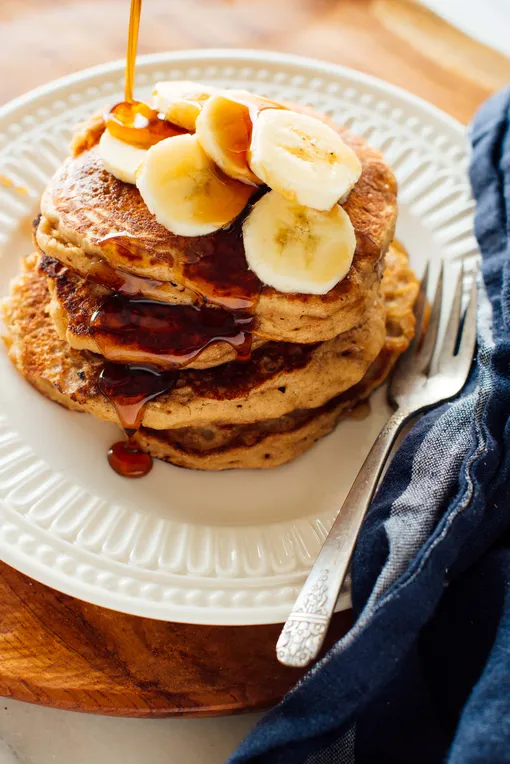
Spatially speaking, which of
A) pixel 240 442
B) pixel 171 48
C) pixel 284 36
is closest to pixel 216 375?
pixel 240 442

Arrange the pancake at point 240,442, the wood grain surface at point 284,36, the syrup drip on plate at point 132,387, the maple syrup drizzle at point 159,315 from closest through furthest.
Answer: the maple syrup drizzle at point 159,315, the syrup drip on plate at point 132,387, the pancake at point 240,442, the wood grain surface at point 284,36

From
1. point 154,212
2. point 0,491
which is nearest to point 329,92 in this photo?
point 154,212

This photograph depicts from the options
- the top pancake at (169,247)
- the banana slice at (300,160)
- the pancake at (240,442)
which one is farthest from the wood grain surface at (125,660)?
the banana slice at (300,160)

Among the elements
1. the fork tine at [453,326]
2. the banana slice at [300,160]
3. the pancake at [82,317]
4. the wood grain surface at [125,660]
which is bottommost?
the wood grain surface at [125,660]

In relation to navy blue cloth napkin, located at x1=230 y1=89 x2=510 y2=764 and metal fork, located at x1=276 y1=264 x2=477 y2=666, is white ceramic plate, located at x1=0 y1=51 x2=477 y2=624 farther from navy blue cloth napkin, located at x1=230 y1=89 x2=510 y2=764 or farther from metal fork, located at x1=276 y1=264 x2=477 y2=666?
navy blue cloth napkin, located at x1=230 y1=89 x2=510 y2=764

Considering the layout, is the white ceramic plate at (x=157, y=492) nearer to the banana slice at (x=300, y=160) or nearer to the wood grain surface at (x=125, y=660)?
the wood grain surface at (x=125, y=660)

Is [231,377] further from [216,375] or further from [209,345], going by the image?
A: [209,345]
